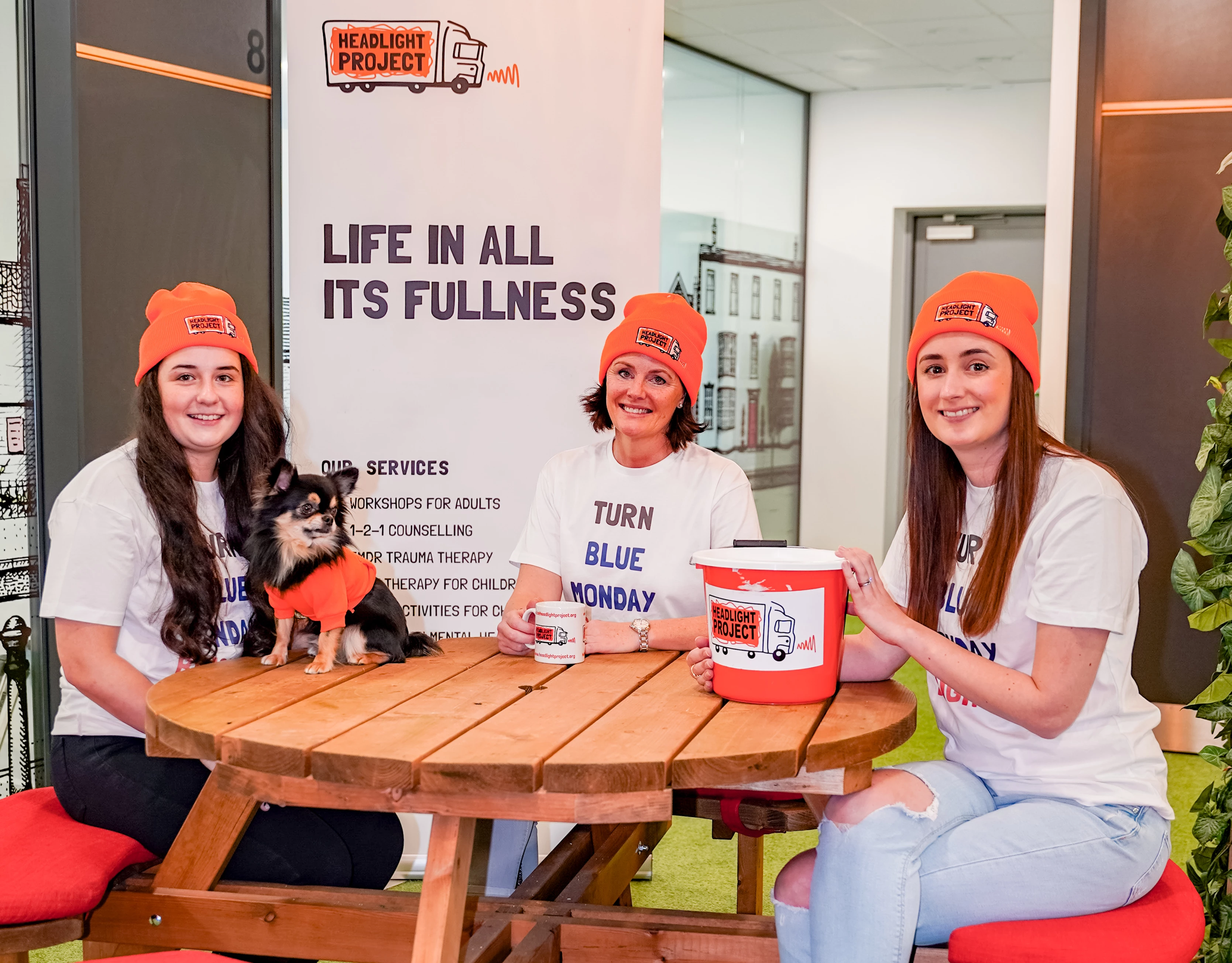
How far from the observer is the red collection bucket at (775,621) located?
1.57m

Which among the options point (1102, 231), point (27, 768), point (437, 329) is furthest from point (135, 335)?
point (1102, 231)

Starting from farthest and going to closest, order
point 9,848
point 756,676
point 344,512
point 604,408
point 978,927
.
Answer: point 604,408 < point 344,512 < point 9,848 < point 756,676 < point 978,927

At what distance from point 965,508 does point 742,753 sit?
68 centimetres

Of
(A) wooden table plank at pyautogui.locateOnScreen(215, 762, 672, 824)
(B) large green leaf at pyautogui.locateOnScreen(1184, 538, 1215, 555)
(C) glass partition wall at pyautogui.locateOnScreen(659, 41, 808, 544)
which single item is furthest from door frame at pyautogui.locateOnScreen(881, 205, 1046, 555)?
(A) wooden table plank at pyautogui.locateOnScreen(215, 762, 672, 824)

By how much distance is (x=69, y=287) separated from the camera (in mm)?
3045

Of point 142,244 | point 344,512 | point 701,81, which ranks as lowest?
point 344,512

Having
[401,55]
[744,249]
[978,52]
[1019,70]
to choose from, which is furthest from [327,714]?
[1019,70]

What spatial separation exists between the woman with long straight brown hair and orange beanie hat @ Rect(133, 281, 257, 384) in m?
1.05

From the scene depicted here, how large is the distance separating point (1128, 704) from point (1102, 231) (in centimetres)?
295

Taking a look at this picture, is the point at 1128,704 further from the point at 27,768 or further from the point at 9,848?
the point at 27,768

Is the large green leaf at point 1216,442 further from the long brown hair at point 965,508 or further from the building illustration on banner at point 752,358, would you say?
the building illustration on banner at point 752,358

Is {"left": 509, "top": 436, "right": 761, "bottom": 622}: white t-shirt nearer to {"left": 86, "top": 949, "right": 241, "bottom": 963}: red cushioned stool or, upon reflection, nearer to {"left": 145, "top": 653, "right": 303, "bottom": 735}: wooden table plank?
{"left": 145, "top": 653, "right": 303, "bottom": 735}: wooden table plank

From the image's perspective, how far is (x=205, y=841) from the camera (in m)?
1.88

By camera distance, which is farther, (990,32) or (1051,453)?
(990,32)
